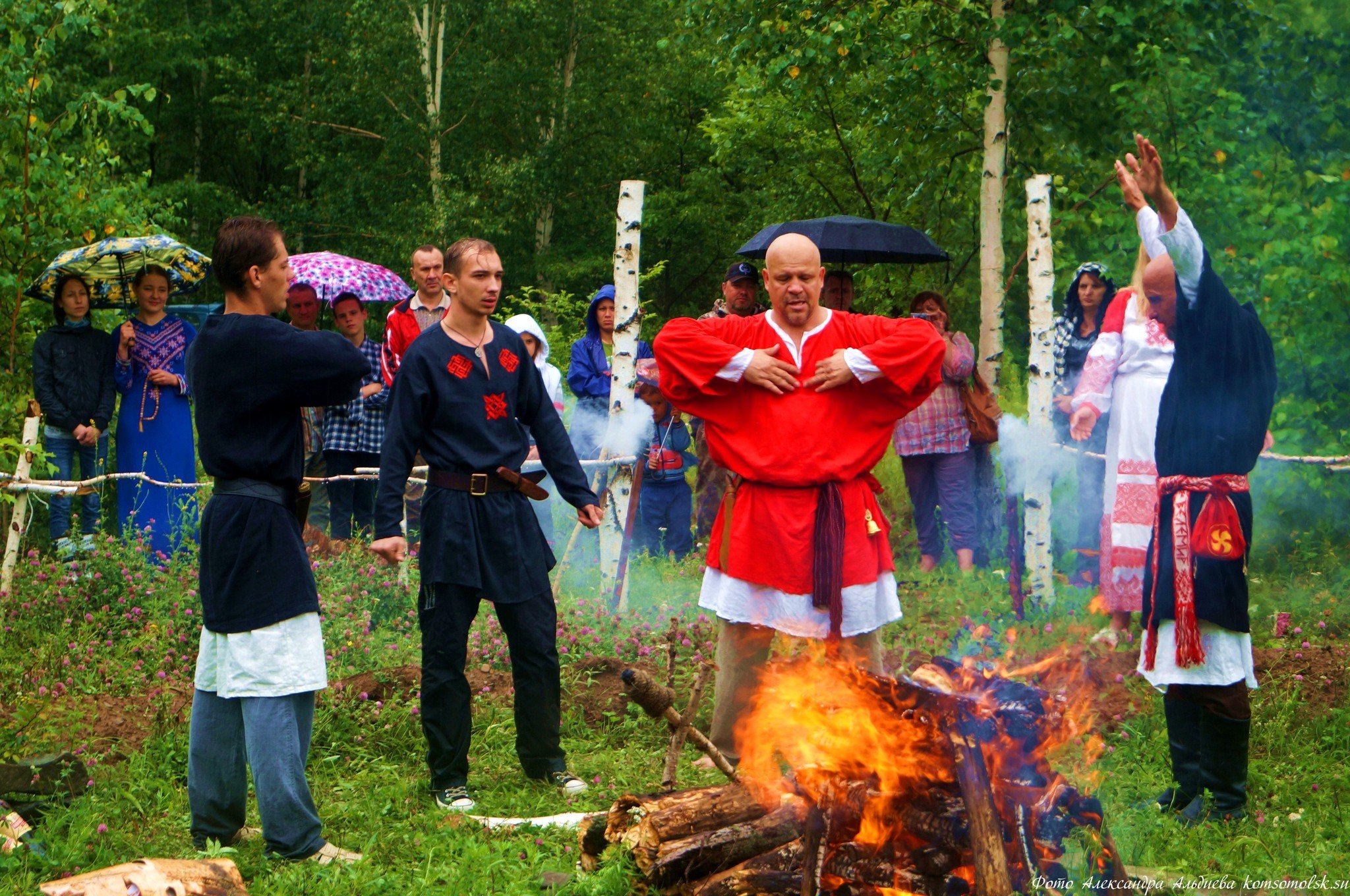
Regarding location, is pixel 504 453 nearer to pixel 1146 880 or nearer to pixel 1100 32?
pixel 1146 880

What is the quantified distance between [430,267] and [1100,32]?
5.78m

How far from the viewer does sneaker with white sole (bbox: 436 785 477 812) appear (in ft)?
16.7

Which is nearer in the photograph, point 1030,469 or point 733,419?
point 733,419

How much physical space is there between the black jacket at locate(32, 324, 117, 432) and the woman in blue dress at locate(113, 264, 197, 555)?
111mm

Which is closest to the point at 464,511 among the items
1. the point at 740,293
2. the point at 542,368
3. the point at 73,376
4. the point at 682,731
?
the point at 682,731

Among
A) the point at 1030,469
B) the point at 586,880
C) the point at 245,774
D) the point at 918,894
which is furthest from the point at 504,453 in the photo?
the point at 1030,469

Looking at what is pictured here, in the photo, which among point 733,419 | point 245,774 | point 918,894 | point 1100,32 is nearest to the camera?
point 918,894

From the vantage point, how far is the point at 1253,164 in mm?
10586

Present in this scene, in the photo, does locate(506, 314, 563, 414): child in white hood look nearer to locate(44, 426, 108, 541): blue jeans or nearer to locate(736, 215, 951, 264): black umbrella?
locate(736, 215, 951, 264): black umbrella

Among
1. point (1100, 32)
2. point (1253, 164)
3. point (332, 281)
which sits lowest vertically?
point (332, 281)

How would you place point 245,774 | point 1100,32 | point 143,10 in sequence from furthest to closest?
point 143,10 → point 1100,32 → point 245,774

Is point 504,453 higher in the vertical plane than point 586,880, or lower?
higher

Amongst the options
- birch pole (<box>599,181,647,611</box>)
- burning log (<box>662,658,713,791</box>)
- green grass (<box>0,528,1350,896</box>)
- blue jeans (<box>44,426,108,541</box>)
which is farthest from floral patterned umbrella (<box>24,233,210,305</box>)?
burning log (<box>662,658,713,791</box>)

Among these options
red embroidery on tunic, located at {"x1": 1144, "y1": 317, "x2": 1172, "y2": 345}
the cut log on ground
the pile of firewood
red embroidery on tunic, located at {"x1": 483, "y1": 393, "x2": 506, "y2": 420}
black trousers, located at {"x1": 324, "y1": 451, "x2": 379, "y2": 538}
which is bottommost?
Result: the cut log on ground
